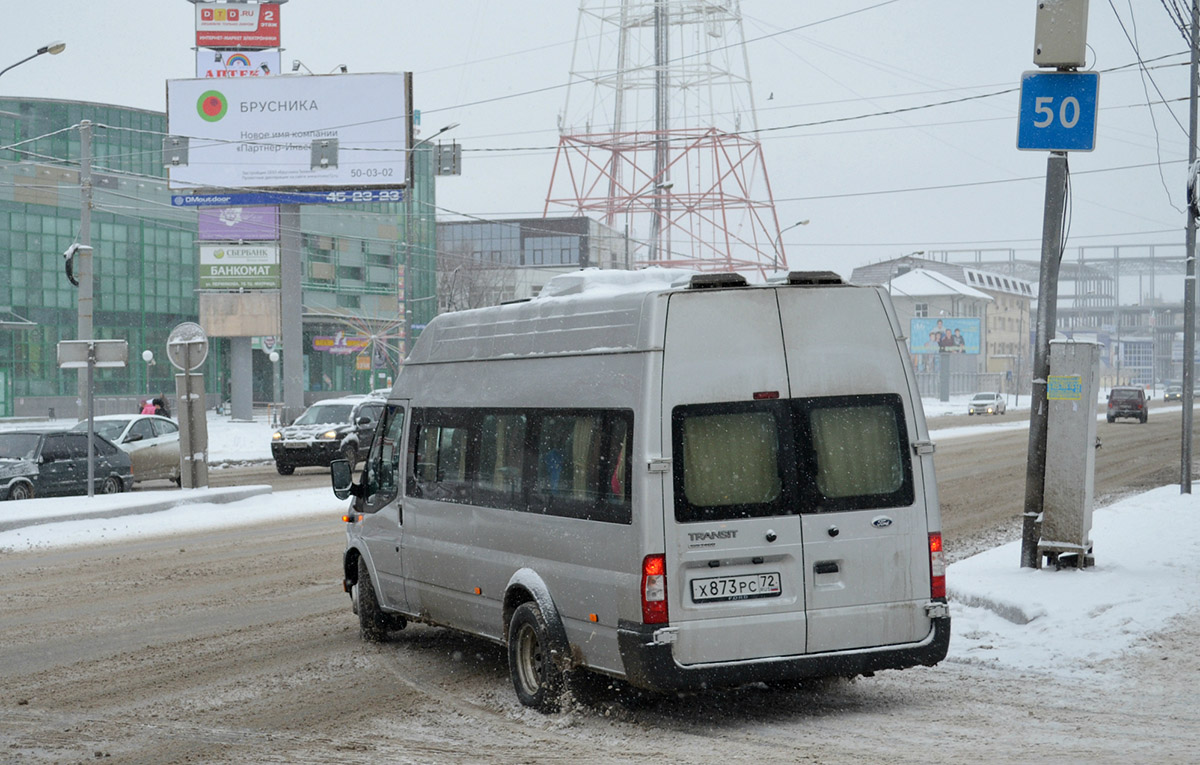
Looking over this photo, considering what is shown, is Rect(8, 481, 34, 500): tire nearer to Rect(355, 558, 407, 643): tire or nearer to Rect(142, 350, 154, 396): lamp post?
Rect(355, 558, 407, 643): tire

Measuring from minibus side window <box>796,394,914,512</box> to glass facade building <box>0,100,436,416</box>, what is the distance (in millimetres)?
52100

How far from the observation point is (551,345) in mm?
8227

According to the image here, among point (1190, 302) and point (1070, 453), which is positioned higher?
point (1190, 302)

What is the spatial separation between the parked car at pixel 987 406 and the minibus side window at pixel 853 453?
69.8 m

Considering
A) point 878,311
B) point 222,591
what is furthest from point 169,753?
point 222,591

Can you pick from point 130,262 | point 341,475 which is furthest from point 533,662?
point 130,262

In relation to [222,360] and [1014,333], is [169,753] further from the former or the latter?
[1014,333]

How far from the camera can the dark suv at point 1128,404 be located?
5881cm

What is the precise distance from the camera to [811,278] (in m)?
7.52

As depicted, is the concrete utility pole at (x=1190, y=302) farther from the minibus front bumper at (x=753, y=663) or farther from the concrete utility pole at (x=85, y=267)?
the concrete utility pole at (x=85, y=267)

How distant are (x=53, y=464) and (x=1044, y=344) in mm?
17248

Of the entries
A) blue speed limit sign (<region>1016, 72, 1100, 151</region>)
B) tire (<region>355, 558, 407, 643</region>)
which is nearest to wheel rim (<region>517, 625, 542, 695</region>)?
tire (<region>355, 558, 407, 643</region>)

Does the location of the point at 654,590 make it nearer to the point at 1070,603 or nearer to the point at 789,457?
the point at 789,457

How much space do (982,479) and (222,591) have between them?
17.0m
